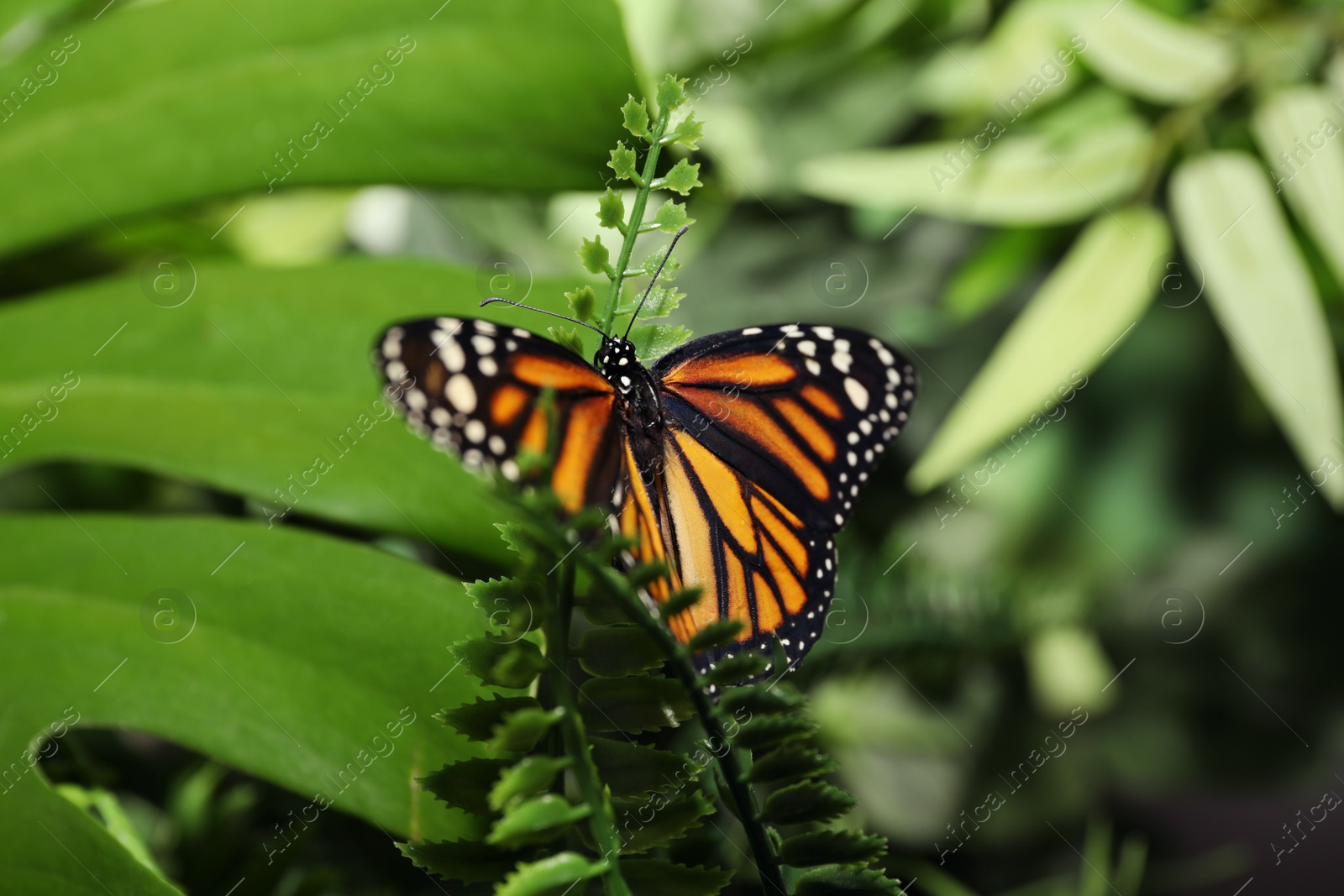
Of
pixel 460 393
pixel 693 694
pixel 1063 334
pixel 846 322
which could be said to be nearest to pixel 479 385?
pixel 460 393

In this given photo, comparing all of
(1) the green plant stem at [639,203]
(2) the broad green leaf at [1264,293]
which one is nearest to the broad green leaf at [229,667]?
(1) the green plant stem at [639,203]

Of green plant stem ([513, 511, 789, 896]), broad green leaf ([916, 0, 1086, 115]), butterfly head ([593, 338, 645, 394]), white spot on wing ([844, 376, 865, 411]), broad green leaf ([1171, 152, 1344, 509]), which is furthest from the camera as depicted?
broad green leaf ([916, 0, 1086, 115])

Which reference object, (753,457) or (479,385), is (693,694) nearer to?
(479,385)

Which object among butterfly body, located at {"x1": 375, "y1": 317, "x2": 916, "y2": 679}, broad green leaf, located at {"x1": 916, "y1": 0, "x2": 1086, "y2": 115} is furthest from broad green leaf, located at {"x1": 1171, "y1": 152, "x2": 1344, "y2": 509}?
butterfly body, located at {"x1": 375, "y1": 317, "x2": 916, "y2": 679}

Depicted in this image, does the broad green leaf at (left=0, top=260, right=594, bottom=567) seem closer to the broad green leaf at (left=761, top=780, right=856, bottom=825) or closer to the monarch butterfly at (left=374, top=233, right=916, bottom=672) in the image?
the monarch butterfly at (left=374, top=233, right=916, bottom=672)

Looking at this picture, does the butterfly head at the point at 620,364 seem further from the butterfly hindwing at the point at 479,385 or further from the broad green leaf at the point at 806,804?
the broad green leaf at the point at 806,804

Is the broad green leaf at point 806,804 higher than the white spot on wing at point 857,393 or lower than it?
lower
